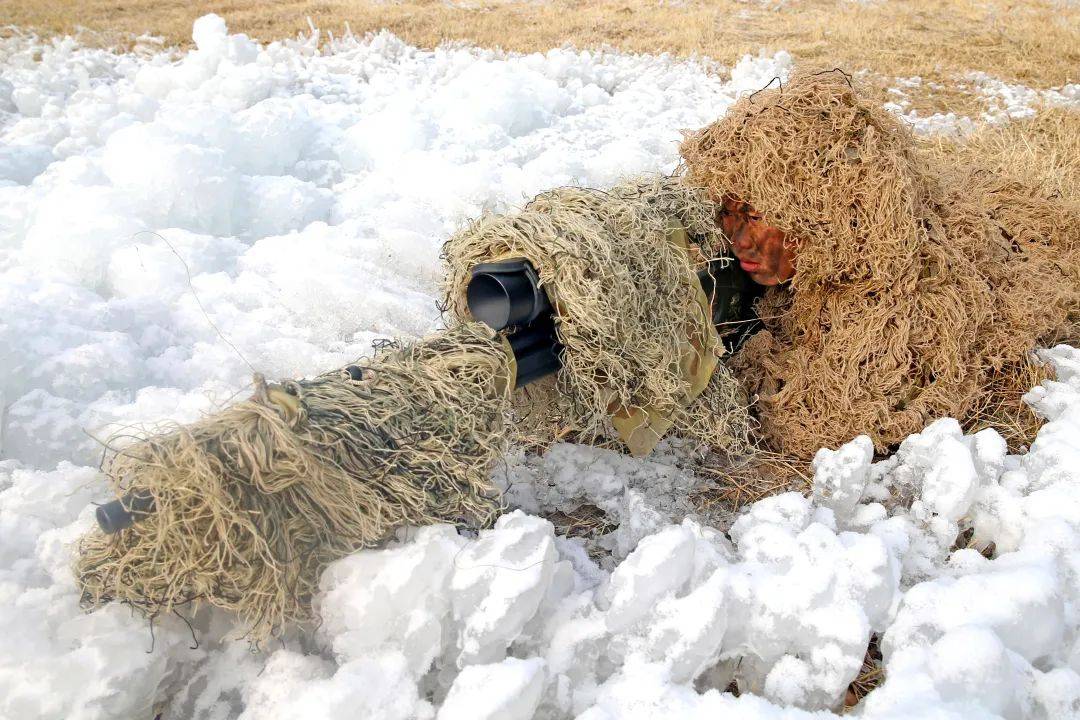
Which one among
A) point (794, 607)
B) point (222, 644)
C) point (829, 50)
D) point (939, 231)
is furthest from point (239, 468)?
point (829, 50)

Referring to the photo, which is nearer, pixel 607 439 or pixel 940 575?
pixel 940 575

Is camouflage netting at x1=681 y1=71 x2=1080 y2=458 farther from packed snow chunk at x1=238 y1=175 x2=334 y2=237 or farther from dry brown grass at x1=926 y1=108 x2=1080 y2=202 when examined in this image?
packed snow chunk at x1=238 y1=175 x2=334 y2=237

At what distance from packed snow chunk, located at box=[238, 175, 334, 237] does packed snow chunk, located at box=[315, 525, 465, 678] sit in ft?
6.74

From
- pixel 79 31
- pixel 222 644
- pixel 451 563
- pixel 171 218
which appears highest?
pixel 79 31

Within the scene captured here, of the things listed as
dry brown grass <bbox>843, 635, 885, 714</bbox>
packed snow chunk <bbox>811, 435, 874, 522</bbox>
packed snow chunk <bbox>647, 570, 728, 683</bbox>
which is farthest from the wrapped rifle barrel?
dry brown grass <bbox>843, 635, 885, 714</bbox>

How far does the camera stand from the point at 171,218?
271cm

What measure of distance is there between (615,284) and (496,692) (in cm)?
91

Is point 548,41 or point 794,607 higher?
point 548,41

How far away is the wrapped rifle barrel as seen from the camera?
1164 mm

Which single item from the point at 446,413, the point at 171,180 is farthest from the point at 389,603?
the point at 171,180

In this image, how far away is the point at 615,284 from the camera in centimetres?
162

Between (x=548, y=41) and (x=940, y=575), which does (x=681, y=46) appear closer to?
(x=548, y=41)

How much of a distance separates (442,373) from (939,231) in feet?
4.81

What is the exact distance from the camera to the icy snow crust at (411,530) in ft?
3.88
